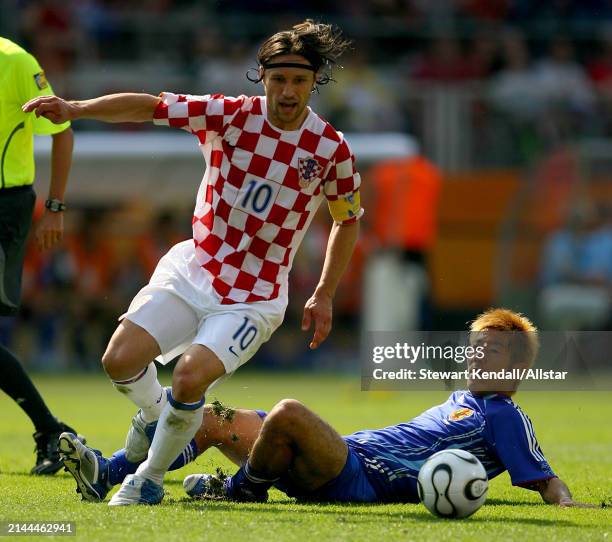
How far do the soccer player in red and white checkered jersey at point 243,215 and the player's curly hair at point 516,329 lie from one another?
0.80m

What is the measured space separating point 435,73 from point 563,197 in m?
3.14

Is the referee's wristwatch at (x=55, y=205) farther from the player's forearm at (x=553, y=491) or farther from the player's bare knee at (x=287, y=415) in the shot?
the player's forearm at (x=553, y=491)

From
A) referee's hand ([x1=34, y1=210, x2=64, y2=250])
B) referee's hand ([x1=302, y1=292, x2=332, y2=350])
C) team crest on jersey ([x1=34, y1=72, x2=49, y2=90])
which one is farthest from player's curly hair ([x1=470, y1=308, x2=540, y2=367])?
team crest on jersey ([x1=34, y1=72, x2=49, y2=90])

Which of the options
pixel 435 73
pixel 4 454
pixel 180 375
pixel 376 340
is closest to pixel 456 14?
pixel 435 73

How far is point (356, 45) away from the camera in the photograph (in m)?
19.1

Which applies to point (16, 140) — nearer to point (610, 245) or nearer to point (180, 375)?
point (180, 375)

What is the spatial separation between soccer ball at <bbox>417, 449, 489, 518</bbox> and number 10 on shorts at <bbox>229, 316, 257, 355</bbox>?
1.07 meters

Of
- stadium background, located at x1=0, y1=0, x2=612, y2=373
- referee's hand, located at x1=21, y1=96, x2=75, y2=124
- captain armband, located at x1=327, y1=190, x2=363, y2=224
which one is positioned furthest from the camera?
stadium background, located at x1=0, y1=0, x2=612, y2=373

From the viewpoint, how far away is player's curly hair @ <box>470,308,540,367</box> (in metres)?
6.20

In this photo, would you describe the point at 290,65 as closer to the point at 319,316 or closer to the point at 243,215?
the point at 243,215

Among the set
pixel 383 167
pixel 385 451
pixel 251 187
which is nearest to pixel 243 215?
pixel 251 187

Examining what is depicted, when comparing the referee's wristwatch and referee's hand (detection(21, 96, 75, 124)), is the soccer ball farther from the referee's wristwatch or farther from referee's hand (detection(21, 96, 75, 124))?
the referee's wristwatch

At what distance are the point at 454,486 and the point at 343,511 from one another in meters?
0.55

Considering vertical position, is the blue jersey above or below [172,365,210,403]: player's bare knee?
below
